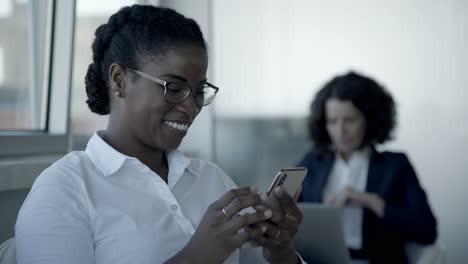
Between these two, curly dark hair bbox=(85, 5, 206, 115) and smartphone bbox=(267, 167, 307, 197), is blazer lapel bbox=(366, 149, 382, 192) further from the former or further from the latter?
curly dark hair bbox=(85, 5, 206, 115)

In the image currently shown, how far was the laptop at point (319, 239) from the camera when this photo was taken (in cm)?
204

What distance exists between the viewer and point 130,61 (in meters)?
1.50

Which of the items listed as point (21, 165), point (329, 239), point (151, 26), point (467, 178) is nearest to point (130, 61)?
point (151, 26)

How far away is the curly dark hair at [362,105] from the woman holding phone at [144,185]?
1.49 meters

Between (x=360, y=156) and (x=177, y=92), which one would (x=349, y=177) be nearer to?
(x=360, y=156)

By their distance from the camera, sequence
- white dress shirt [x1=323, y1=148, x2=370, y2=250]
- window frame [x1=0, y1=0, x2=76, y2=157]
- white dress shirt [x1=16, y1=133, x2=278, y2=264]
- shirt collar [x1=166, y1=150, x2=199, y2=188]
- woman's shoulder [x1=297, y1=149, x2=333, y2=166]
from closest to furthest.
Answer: white dress shirt [x1=16, y1=133, x2=278, y2=264] → shirt collar [x1=166, y1=150, x2=199, y2=188] → window frame [x1=0, y1=0, x2=76, y2=157] → white dress shirt [x1=323, y1=148, x2=370, y2=250] → woman's shoulder [x1=297, y1=149, x2=333, y2=166]

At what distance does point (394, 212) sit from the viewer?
2.63 meters

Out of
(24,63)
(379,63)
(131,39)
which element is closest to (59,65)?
(24,63)

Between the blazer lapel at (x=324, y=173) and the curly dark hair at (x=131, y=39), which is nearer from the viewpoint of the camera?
the curly dark hair at (x=131, y=39)

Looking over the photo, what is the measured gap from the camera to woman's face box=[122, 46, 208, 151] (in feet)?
4.81

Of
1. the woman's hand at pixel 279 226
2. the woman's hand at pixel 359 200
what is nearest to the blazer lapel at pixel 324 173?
the woman's hand at pixel 359 200

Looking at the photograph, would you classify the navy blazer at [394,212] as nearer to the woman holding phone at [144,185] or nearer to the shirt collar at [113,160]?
the woman holding phone at [144,185]

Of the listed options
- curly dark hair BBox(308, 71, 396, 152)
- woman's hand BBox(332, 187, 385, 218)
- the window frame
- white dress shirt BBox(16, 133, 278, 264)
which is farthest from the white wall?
white dress shirt BBox(16, 133, 278, 264)

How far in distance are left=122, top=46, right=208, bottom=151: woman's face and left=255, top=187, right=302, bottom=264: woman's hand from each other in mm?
308
